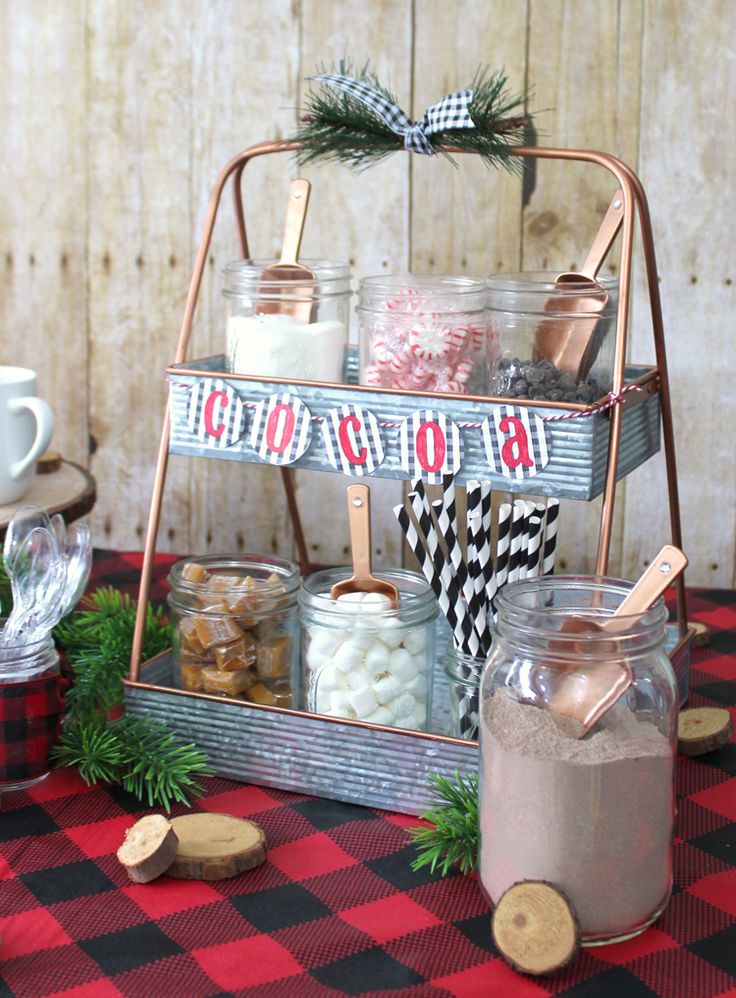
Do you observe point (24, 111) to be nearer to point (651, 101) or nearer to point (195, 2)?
point (195, 2)

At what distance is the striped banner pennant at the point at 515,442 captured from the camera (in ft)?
2.82

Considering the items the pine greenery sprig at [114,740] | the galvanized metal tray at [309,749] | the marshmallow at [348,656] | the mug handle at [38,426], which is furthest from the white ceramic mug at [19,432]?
the marshmallow at [348,656]

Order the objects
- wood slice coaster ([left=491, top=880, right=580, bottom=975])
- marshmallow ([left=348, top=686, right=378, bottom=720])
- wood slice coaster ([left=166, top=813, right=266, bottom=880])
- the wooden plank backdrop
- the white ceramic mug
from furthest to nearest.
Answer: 1. the wooden plank backdrop
2. the white ceramic mug
3. marshmallow ([left=348, top=686, right=378, bottom=720])
4. wood slice coaster ([left=166, top=813, right=266, bottom=880])
5. wood slice coaster ([left=491, top=880, right=580, bottom=975])

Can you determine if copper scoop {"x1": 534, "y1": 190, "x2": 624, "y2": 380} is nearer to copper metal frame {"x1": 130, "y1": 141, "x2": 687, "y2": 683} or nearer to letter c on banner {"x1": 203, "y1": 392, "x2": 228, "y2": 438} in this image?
copper metal frame {"x1": 130, "y1": 141, "x2": 687, "y2": 683}

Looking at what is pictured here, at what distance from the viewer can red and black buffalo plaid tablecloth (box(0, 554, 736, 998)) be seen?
71cm

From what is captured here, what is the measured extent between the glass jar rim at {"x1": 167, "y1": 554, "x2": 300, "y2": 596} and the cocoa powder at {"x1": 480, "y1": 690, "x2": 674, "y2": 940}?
0.28 metres

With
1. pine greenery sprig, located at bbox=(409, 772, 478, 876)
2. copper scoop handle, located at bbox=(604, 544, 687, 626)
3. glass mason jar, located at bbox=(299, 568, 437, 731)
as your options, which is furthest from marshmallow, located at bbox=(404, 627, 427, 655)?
copper scoop handle, located at bbox=(604, 544, 687, 626)

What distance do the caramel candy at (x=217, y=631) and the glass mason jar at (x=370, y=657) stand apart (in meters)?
0.06

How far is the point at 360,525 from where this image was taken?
36.3 inches

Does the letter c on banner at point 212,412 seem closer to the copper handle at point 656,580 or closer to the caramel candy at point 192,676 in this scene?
the caramel candy at point 192,676

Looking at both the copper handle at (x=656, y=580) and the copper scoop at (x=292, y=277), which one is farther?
the copper scoop at (x=292, y=277)

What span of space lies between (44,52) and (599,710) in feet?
3.67

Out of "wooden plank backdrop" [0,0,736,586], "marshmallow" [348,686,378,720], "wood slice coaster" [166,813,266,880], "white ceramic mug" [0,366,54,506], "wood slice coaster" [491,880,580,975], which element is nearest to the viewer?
"wood slice coaster" [491,880,580,975]

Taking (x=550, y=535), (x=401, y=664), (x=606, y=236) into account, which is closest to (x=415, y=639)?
(x=401, y=664)
